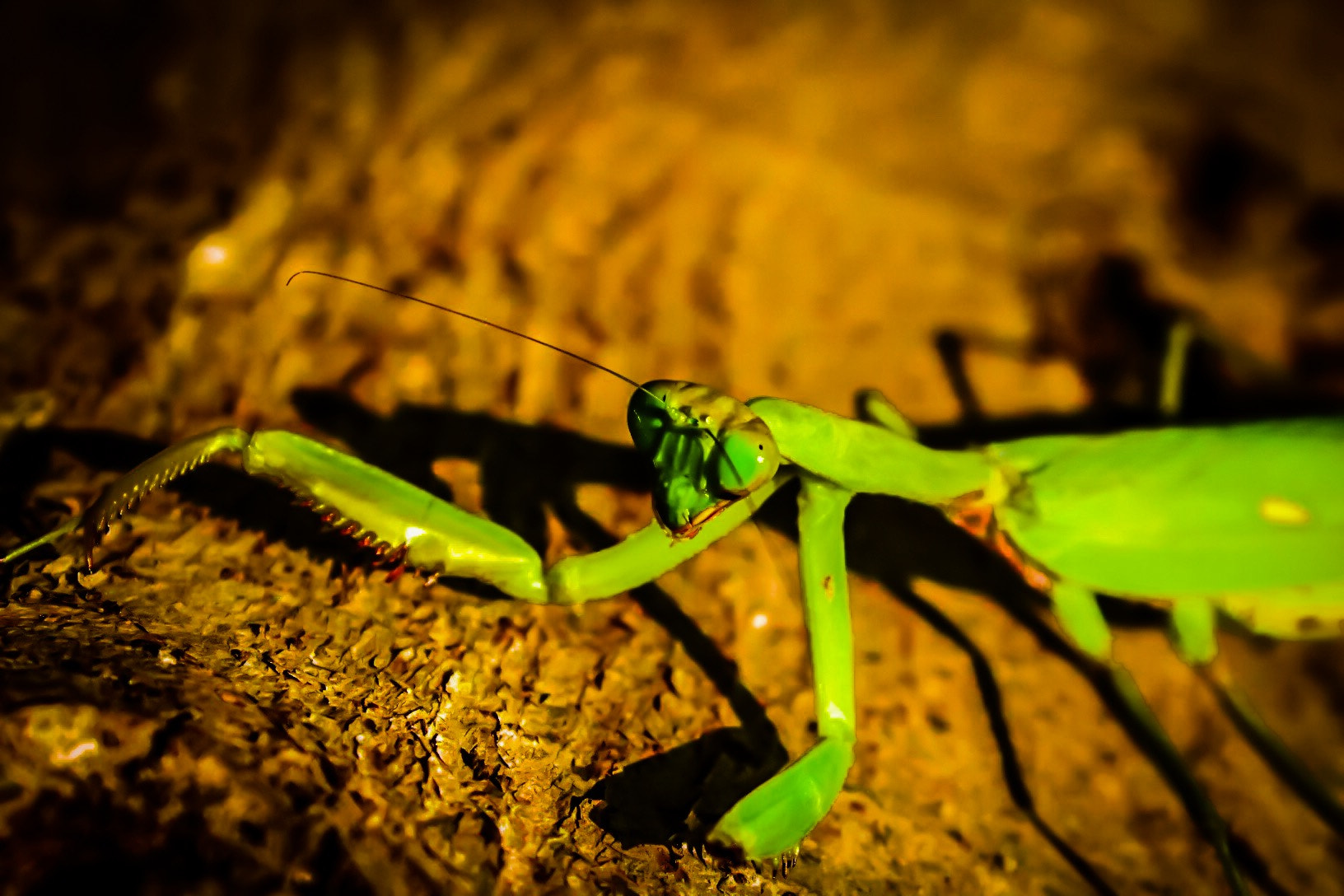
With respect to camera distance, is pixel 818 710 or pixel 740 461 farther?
pixel 818 710

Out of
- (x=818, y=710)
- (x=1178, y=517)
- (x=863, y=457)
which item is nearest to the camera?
(x=818, y=710)

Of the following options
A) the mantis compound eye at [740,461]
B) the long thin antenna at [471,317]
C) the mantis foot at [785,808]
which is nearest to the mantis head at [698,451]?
the mantis compound eye at [740,461]

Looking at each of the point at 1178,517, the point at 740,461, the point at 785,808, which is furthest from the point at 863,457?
the point at 1178,517

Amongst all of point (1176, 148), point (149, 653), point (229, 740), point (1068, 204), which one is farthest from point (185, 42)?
point (1176, 148)

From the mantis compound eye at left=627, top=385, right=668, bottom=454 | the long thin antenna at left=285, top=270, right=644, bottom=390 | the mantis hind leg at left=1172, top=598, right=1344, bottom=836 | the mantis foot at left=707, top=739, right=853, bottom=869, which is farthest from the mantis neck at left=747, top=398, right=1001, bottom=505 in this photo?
the mantis hind leg at left=1172, top=598, right=1344, bottom=836

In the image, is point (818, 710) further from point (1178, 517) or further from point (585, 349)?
point (585, 349)

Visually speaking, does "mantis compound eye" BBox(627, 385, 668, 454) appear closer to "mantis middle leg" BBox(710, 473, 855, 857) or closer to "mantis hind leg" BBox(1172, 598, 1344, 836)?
"mantis middle leg" BBox(710, 473, 855, 857)

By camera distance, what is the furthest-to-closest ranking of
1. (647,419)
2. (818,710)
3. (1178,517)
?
(1178,517), (818,710), (647,419)

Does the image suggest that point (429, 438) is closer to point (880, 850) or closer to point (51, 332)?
point (51, 332)
